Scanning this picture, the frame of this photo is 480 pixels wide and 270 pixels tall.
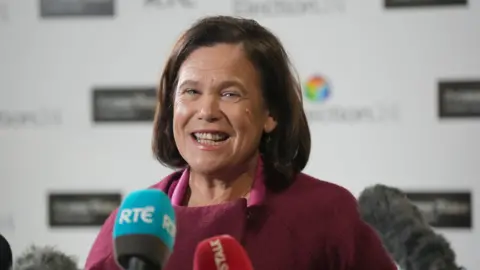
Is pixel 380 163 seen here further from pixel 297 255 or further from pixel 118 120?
pixel 297 255

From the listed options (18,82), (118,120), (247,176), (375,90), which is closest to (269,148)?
(247,176)

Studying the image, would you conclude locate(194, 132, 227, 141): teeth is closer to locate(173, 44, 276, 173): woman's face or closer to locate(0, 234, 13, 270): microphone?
Answer: locate(173, 44, 276, 173): woman's face

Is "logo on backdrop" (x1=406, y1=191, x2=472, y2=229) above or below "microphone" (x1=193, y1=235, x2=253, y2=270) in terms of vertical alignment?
below

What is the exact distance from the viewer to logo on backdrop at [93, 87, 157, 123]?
2018 millimetres

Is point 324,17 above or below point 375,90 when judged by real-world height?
above

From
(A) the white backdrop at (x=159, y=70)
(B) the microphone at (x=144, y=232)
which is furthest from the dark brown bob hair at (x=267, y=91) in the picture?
(A) the white backdrop at (x=159, y=70)

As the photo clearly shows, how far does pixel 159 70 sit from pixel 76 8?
314mm

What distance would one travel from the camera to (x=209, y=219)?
960 millimetres

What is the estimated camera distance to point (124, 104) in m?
2.03

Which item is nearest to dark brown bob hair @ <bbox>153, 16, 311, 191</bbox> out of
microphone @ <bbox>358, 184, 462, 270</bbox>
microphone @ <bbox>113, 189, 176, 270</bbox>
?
microphone @ <bbox>358, 184, 462, 270</bbox>

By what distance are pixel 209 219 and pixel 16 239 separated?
1.23 meters

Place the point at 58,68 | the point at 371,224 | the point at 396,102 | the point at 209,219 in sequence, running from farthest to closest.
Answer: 1. the point at 58,68
2. the point at 396,102
3. the point at 371,224
4. the point at 209,219

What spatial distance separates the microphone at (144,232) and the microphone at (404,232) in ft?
1.46

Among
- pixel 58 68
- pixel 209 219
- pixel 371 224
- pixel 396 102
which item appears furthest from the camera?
pixel 58 68
